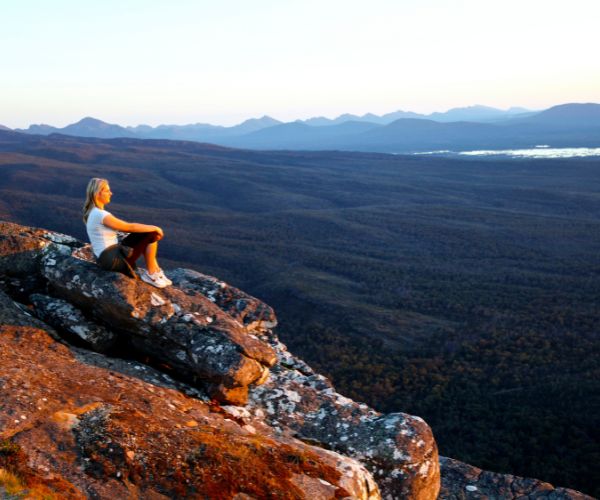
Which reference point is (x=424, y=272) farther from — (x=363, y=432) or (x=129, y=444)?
(x=129, y=444)

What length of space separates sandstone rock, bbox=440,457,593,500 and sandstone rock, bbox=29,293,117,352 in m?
9.03

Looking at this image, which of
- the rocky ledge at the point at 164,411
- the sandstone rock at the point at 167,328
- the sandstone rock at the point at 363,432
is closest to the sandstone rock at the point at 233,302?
the rocky ledge at the point at 164,411

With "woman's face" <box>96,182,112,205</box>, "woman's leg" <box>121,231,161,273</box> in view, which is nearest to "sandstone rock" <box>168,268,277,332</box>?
"woman's leg" <box>121,231,161,273</box>

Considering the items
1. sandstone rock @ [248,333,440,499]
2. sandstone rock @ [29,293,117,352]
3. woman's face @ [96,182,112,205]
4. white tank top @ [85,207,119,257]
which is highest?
woman's face @ [96,182,112,205]

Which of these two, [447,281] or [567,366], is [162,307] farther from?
[447,281]

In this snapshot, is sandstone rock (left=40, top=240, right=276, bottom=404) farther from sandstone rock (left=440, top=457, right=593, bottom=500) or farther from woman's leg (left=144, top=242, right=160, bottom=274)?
sandstone rock (left=440, top=457, right=593, bottom=500)

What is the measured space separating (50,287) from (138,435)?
526cm

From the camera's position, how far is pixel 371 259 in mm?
70188

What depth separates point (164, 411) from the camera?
27.4ft

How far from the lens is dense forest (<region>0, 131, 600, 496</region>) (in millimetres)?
29438

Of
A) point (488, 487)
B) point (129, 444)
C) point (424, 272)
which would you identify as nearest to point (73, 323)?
point (129, 444)

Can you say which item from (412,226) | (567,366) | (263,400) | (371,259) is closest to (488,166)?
(412,226)

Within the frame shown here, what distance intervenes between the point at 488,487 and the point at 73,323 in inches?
443

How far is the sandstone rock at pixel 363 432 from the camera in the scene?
32.3ft
